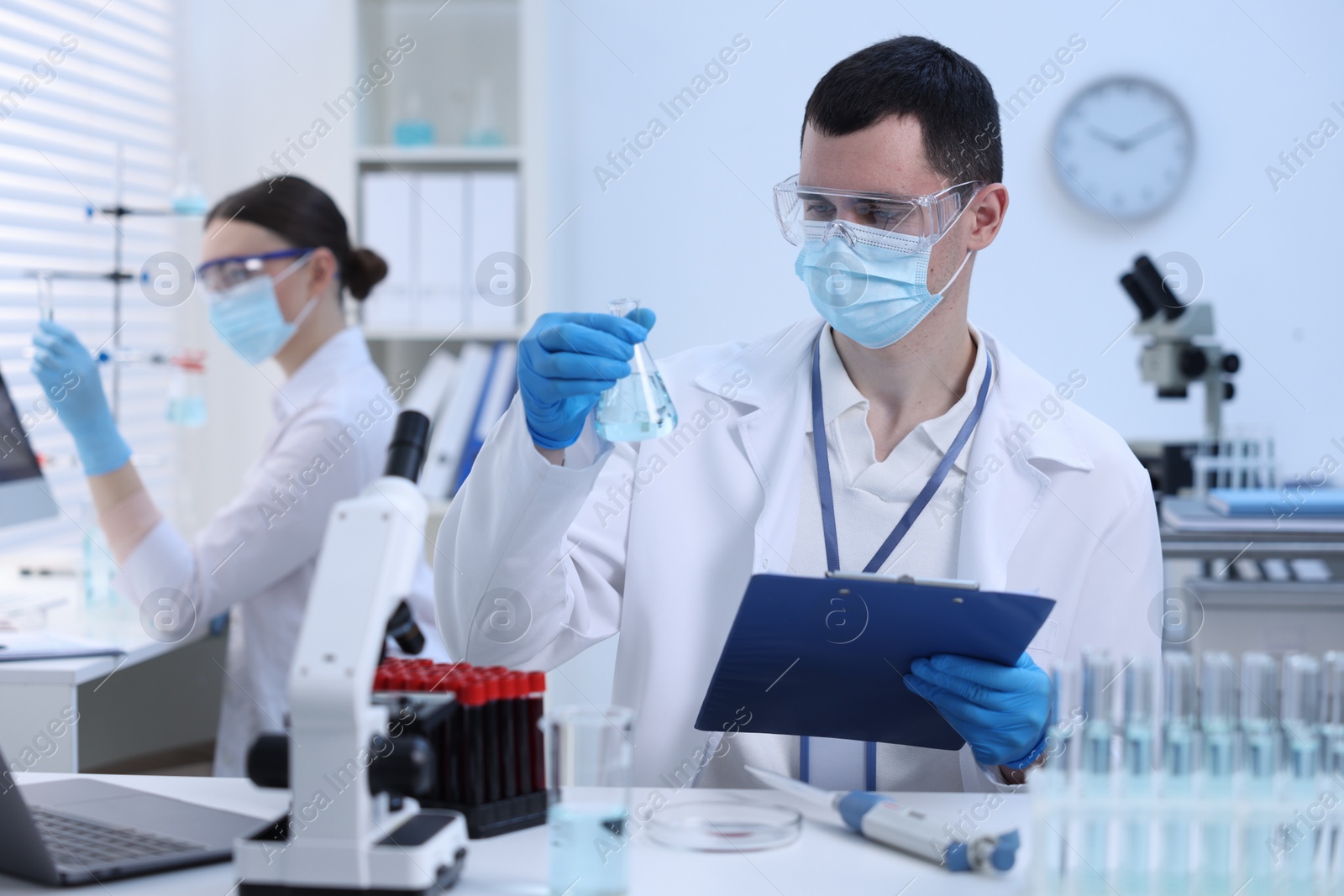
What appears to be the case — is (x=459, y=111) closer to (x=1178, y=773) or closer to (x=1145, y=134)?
(x=1145, y=134)

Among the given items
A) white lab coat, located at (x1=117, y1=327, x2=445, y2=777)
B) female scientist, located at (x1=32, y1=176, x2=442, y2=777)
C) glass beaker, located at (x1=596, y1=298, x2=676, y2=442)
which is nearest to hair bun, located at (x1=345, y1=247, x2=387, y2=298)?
female scientist, located at (x1=32, y1=176, x2=442, y2=777)

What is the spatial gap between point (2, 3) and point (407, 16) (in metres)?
1.04

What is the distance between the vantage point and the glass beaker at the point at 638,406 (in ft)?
4.40

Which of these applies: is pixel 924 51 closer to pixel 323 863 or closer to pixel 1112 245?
pixel 323 863

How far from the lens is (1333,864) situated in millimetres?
843

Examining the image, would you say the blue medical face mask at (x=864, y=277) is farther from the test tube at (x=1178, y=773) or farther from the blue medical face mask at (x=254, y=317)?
the blue medical face mask at (x=254, y=317)

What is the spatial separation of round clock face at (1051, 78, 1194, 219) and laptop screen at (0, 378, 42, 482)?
269cm

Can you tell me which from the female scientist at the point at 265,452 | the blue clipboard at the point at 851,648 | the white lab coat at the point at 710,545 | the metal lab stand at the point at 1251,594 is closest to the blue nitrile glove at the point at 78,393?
the female scientist at the point at 265,452

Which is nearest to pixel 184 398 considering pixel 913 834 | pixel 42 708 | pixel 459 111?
pixel 42 708

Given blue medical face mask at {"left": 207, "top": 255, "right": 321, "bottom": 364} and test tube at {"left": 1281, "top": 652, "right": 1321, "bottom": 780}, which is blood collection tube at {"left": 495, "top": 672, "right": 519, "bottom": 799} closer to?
test tube at {"left": 1281, "top": 652, "right": 1321, "bottom": 780}

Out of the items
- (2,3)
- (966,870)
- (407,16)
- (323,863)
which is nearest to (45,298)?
(2,3)

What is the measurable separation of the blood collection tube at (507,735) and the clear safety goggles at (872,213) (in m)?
0.78

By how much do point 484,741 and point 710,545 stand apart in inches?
22.5

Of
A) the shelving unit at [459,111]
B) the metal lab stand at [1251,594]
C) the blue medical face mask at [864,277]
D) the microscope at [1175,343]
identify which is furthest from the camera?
the shelving unit at [459,111]
